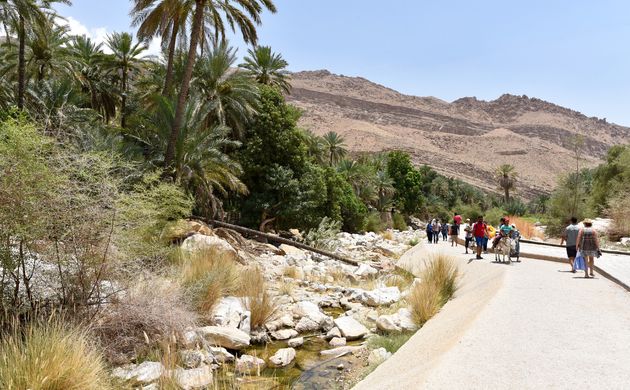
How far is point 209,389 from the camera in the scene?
223 inches

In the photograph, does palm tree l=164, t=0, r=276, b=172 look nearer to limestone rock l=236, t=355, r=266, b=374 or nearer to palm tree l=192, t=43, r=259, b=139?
palm tree l=192, t=43, r=259, b=139

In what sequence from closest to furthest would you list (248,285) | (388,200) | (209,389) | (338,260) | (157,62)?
1. (209,389)
2. (248,285)
3. (338,260)
4. (157,62)
5. (388,200)

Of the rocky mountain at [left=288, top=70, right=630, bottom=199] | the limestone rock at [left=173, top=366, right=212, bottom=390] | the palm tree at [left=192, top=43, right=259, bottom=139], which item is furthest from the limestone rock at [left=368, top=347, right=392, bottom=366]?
the rocky mountain at [left=288, top=70, right=630, bottom=199]

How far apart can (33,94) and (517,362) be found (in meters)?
23.4

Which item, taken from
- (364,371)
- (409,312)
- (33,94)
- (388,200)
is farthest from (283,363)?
(388,200)

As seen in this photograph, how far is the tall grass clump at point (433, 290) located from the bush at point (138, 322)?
4.21 m

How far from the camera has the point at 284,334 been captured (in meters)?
9.47

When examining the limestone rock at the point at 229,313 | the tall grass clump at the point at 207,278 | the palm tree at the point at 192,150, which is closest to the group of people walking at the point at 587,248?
the limestone rock at the point at 229,313

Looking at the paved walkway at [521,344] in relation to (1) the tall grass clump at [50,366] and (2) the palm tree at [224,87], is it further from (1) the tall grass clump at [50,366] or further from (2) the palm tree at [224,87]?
(2) the palm tree at [224,87]

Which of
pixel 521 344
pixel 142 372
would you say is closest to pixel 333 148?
pixel 142 372

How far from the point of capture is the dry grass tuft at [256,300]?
9672 millimetres

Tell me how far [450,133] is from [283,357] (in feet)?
511

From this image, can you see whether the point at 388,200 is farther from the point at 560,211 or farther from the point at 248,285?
the point at 248,285

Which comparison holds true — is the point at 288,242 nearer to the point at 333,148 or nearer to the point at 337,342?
the point at 337,342
